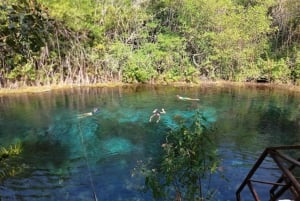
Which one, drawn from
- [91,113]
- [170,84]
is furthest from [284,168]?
[170,84]

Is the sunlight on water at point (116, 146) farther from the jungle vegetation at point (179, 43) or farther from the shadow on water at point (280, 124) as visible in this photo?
the jungle vegetation at point (179, 43)

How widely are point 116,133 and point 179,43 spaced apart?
1620 cm

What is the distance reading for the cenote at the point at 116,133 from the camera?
35.6ft

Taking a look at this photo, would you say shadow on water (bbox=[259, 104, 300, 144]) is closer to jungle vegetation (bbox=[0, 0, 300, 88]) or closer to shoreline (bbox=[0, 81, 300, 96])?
shoreline (bbox=[0, 81, 300, 96])

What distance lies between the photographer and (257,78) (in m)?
31.2

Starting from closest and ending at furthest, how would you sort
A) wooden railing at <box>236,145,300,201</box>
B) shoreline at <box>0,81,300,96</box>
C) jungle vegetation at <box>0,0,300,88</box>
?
wooden railing at <box>236,145,300,201</box>
shoreline at <box>0,81,300,96</box>
jungle vegetation at <box>0,0,300,88</box>

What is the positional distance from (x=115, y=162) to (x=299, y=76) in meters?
22.5

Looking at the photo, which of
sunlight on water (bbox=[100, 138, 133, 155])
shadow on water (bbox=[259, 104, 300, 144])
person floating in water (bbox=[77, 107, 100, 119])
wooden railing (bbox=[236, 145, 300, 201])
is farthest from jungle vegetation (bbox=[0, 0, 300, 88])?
wooden railing (bbox=[236, 145, 300, 201])

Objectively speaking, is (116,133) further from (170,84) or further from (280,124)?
(170,84)

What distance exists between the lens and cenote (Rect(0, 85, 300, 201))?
10.8 metres

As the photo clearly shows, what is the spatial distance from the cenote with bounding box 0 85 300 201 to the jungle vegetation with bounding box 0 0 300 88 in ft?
7.74

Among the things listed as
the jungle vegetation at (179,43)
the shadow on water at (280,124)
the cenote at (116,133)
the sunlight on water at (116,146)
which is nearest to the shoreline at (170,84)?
the jungle vegetation at (179,43)

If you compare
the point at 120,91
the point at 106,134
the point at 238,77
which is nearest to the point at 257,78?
the point at 238,77

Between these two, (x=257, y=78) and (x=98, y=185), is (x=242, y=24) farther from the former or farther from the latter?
(x=98, y=185)
